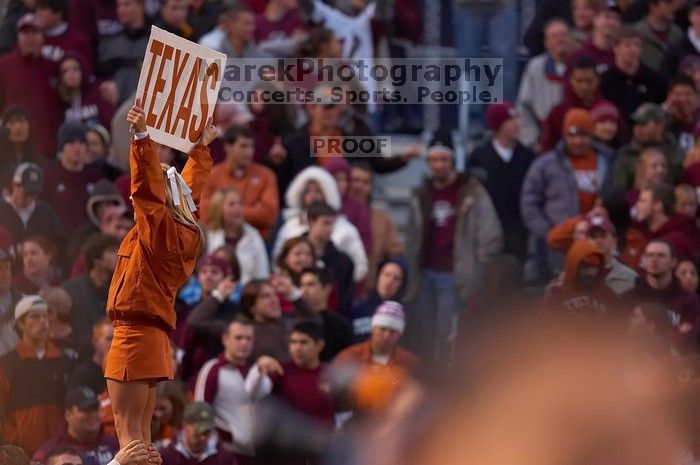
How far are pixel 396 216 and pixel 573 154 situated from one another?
1459 millimetres

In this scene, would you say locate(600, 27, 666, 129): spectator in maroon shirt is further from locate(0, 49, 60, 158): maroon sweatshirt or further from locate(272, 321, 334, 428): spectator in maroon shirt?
locate(272, 321, 334, 428): spectator in maroon shirt

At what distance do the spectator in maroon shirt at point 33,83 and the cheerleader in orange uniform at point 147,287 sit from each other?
5.08 meters

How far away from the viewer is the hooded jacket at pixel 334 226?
14133 mm

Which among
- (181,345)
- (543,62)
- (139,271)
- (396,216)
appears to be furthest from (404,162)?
(139,271)

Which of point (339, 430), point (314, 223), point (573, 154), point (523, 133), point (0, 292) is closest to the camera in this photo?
point (339, 430)

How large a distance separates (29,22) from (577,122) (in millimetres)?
4048

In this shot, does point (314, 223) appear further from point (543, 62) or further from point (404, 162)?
point (543, 62)

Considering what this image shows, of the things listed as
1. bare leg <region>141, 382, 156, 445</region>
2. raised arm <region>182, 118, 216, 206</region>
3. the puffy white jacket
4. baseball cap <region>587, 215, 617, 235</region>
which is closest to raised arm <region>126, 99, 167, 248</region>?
raised arm <region>182, 118, 216, 206</region>

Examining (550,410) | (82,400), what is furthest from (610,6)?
(82,400)

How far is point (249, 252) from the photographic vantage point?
13.8 m

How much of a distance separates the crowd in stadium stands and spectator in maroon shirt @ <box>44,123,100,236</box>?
0.02 m

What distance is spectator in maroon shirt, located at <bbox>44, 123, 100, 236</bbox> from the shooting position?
1409 centimetres

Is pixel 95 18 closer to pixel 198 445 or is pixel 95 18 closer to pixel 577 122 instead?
pixel 577 122

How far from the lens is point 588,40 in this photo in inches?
646
